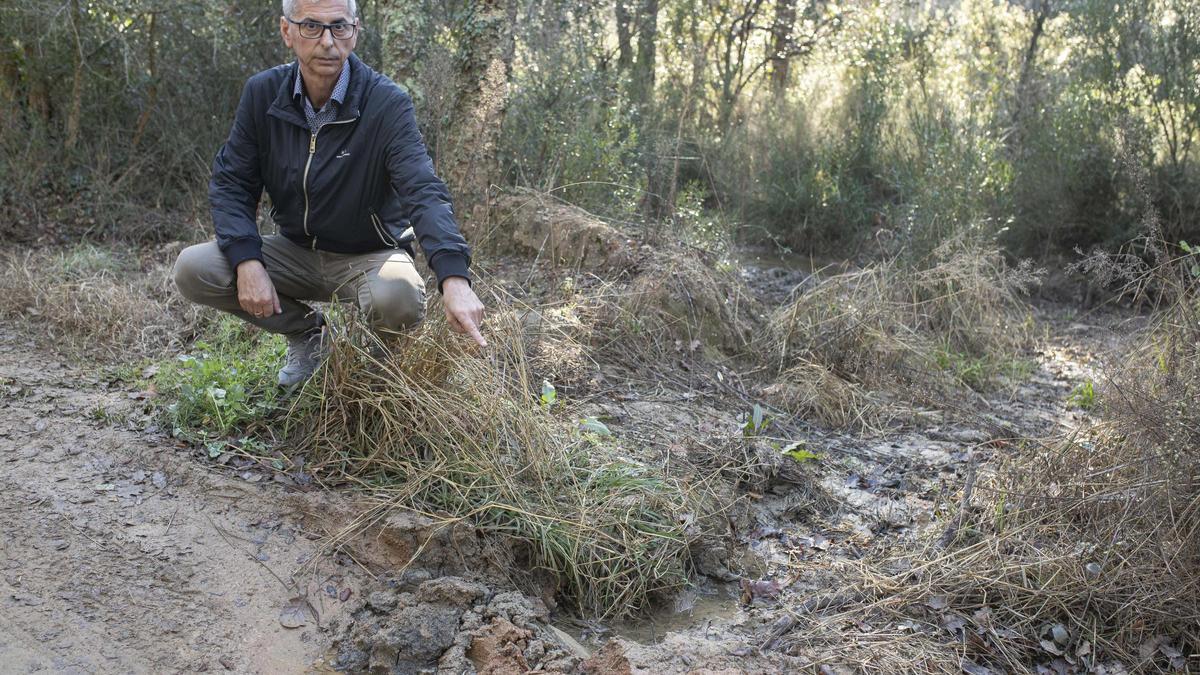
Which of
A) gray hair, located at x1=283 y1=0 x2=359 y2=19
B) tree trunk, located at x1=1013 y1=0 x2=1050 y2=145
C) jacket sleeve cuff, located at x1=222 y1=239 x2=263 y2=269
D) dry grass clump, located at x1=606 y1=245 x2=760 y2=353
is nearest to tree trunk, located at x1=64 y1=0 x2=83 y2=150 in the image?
dry grass clump, located at x1=606 y1=245 x2=760 y2=353

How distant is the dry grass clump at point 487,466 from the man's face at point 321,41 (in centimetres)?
94

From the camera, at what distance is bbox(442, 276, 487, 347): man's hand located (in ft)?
9.87

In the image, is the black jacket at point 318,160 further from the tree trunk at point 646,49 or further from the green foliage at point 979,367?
the tree trunk at point 646,49

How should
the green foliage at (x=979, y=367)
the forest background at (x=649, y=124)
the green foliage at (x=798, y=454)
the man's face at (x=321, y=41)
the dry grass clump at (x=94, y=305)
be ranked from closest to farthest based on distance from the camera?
the man's face at (x=321, y=41) < the green foliage at (x=798, y=454) < the dry grass clump at (x=94, y=305) < the green foliage at (x=979, y=367) < the forest background at (x=649, y=124)

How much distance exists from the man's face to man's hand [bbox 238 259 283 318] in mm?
726

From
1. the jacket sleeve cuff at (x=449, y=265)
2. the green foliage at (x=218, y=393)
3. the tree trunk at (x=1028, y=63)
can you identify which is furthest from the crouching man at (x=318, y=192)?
the tree trunk at (x=1028, y=63)

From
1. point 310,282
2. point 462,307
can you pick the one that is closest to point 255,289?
point 310,282

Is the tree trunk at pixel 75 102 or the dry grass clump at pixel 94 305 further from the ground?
the tree trunk at pixel 75 102

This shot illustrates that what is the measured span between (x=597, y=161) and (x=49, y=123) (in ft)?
13.5

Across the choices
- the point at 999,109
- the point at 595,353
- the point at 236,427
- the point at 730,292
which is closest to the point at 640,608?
the point at 236,427

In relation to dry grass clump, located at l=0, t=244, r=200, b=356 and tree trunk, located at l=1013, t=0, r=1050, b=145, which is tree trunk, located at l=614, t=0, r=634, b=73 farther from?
dry grass clump, located at l=0, t=244, r=200, b=356

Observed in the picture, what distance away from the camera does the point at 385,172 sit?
3730mm

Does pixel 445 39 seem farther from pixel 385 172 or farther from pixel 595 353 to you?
pixel 385 172

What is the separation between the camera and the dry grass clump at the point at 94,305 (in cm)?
500
